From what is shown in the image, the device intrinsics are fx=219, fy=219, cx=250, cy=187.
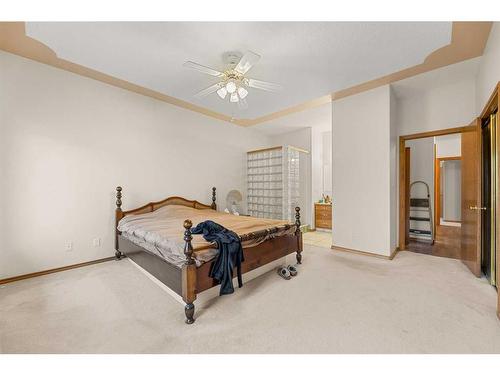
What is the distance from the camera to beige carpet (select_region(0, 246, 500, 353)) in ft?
5.32

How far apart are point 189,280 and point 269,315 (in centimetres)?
80

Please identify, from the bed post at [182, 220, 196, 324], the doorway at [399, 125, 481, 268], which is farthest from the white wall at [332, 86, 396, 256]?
the bed post at [182, 220, 196, 324]

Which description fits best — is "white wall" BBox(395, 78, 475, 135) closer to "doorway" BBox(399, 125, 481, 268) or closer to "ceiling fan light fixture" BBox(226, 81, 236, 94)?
"doorway" BBox(399, 125, 481, 268)

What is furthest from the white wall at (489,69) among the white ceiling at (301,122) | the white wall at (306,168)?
the white wall at (306,168)

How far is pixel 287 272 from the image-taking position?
283cm

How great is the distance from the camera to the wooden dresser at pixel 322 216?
18.7ft

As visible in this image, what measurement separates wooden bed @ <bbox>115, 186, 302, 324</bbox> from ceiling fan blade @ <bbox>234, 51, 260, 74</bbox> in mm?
1734

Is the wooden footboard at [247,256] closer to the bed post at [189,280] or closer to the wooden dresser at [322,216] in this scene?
the bed post at [189,280]

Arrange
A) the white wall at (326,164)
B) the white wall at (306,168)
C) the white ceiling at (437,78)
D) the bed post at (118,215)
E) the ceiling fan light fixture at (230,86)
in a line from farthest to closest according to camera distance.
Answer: the white wall at (326,164)
the white wall at (306,168)
the bed post at (118,215)
the white ceiling at (437,78)
the ceiling fan light fixture at (230,86)

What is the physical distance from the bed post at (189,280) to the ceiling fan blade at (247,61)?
1.75 metres

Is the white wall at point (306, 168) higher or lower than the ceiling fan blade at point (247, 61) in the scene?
lower
